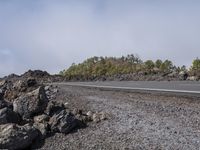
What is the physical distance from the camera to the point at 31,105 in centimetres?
1323

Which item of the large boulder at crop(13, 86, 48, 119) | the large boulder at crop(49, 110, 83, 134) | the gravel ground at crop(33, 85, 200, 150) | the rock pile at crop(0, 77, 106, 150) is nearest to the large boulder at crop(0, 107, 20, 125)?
the rock pile at crop(0, 77, 106, 150)

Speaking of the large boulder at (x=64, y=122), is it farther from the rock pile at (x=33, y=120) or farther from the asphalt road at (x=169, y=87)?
the asphalt road at (x=169, y=87)

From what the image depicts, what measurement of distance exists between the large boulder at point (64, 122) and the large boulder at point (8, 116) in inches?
45.7

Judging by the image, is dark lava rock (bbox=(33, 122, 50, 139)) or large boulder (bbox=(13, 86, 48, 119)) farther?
large boulder (bbox=(13, 86, 48, 119))

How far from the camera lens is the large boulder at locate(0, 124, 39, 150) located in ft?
33.9

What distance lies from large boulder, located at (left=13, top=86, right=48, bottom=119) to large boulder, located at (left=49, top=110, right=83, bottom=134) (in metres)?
1.38

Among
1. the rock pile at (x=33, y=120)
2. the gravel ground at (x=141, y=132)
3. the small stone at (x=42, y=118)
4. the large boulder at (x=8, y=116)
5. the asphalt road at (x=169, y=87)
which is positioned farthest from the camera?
the asphalt road at (x=169, y=87)

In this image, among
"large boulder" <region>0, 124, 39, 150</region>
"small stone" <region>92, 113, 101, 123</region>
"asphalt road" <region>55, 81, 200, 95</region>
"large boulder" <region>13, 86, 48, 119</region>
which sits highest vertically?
"asphalt road" <region>55, 81, 200, 95</region>

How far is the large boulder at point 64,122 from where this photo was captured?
11.5m

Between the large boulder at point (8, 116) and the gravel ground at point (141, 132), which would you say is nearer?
the gravel ground at point (141, 132)

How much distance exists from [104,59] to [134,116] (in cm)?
5246

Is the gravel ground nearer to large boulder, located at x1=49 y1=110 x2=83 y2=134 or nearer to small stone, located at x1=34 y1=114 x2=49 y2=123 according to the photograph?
large boulder, located at x1=49 y1=110 x2=83 y2=134

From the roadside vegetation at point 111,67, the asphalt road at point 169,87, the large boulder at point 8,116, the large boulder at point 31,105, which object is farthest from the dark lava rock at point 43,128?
the roadside vegetation at point 111,67

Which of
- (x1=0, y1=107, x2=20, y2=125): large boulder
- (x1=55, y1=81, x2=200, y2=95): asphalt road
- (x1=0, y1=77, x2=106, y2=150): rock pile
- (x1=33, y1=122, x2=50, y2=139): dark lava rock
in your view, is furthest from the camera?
(x1=55, y1=81, x2=200, y2=95): asphalt road
